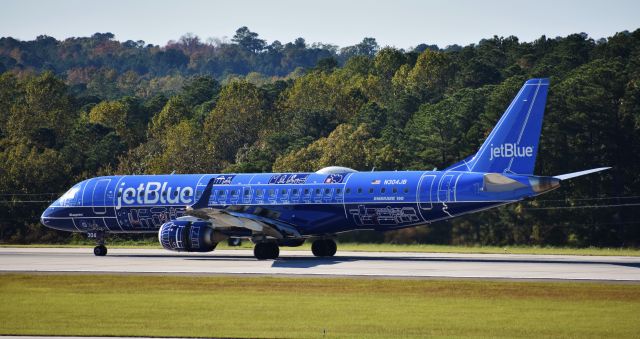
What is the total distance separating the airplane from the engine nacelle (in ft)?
0.14

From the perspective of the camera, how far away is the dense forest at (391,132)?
6956cm

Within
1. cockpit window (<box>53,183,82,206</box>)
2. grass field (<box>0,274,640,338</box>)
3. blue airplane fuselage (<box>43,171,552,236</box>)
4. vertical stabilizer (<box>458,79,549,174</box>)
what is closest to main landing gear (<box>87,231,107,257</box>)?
blue airplane fuselage (<box>43,171,552,236</box>)

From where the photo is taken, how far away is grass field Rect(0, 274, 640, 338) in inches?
1016

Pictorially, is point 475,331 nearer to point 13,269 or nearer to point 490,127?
point 13,269

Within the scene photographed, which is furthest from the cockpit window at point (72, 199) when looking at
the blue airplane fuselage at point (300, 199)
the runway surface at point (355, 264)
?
the runway surface at point (355, 264)

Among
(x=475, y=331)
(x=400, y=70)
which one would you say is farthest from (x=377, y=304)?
(x=400, y=70)

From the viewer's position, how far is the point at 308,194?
48625mm

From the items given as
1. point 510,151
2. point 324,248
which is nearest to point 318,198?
point 324,248

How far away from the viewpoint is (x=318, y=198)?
4828 cm

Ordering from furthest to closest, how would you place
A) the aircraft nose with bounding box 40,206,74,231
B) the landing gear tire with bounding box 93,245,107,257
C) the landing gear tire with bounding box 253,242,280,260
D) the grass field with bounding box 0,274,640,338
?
the aircraft nose with bounding box 40,206,74,231 → the landing gear tire with bounding box 93,245,107,257 → the landing gear tire with bounding box 253,242,280,260 → the grass field with bounding box 0,274,640,338

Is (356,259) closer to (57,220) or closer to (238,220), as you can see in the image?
(238,220)

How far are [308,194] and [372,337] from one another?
24187mm

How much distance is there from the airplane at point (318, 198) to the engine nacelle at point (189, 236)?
4cm

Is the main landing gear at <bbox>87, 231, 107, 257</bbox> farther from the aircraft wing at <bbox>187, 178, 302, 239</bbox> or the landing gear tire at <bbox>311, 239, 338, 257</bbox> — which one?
the landing gear tire at <bbox>311, 239, 338, 257</bbox>
